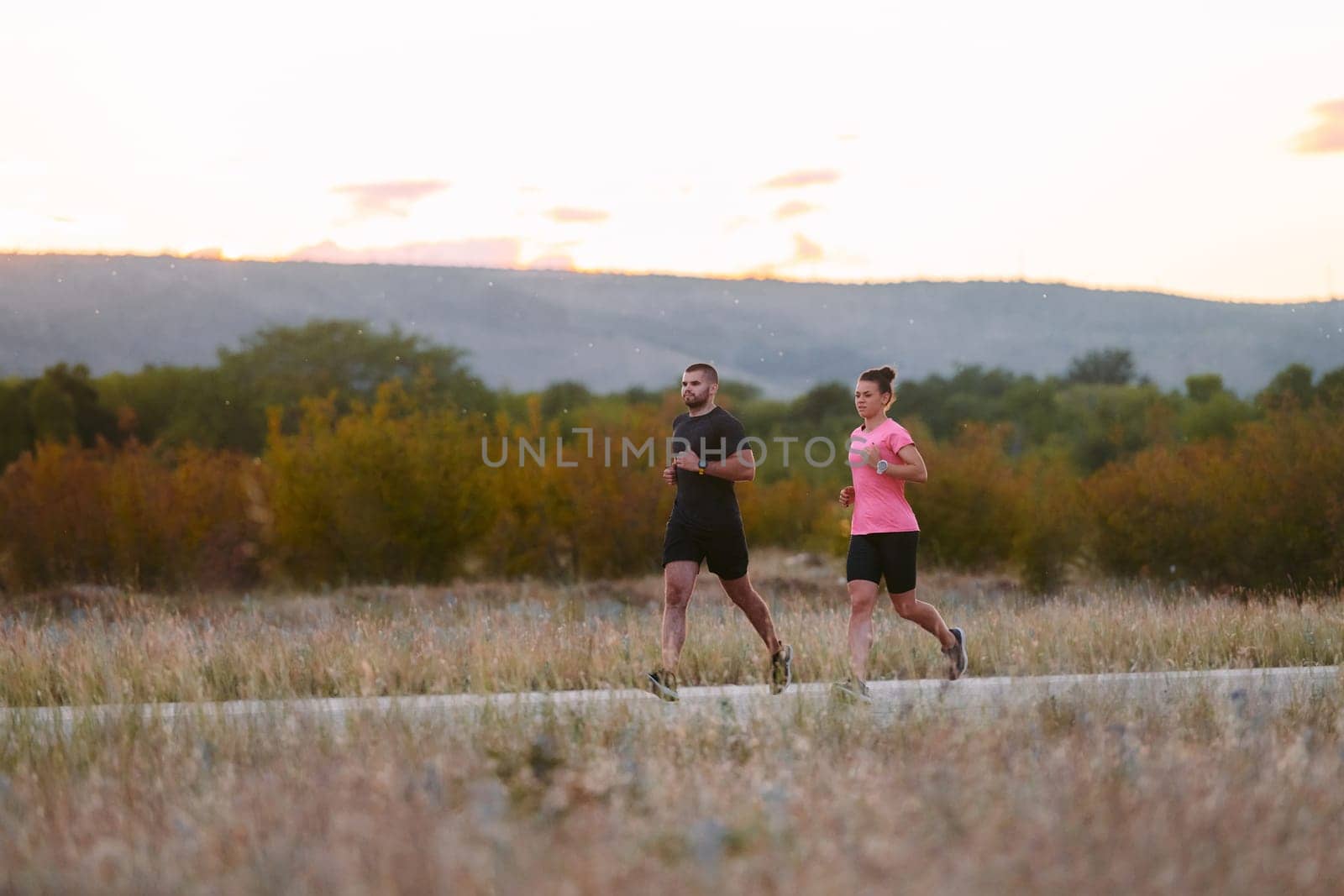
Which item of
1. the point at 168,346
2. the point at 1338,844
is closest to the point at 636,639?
the point at 1338,844

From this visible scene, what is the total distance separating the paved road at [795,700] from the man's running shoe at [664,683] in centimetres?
10

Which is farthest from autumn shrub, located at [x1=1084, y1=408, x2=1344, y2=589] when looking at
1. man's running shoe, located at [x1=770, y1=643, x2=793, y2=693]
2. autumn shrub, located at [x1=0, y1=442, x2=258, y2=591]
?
autumn shrub, located at [x1=0, y1=442, x2=258, y2=591]

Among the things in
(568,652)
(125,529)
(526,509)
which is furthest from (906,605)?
(125,529)

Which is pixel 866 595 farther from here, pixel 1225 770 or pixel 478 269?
pixel 478 269

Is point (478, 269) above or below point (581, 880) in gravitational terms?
above

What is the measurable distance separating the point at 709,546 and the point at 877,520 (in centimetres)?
94

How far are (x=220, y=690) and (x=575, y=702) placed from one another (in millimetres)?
2845

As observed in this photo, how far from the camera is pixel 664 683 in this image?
768cm

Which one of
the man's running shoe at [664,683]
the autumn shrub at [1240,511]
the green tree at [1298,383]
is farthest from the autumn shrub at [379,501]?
the green tree at [1298,383]

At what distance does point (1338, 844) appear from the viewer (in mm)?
4582

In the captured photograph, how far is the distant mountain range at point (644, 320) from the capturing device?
109m

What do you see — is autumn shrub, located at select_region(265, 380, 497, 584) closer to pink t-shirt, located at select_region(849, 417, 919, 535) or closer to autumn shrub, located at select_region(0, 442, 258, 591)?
autumn shrub, located at select_region(0, 442, 258, 591)

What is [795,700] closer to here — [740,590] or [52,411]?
[740,590]

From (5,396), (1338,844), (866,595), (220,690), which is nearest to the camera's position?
(1338,844)
